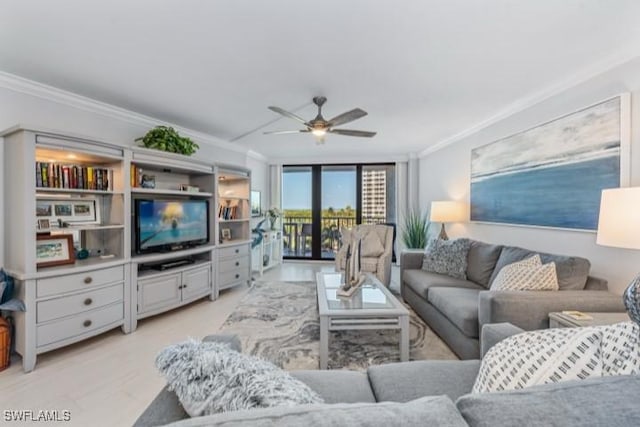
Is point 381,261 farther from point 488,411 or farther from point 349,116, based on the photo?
point 488,411

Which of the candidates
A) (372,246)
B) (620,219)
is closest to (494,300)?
(620,219)

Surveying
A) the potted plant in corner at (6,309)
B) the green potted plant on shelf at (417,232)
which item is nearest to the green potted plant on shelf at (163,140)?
the potted plant in corner at (6,309)

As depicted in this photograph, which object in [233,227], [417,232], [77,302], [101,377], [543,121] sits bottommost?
[101,377]

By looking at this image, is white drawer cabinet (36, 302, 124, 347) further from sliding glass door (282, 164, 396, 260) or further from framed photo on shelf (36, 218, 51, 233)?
sliding glass door (282, 164, 396, 260)

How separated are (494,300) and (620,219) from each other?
0.82m

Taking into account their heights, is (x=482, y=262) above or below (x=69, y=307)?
above

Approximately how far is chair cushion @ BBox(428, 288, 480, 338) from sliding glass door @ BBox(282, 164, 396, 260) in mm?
3529

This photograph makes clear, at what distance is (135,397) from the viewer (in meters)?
1.86

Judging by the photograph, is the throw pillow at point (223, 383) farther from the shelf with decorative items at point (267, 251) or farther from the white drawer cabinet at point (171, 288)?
the shelf with decorative items at point (267, 251)

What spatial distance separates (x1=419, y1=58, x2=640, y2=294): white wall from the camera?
202cm

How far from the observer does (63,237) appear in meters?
2.53

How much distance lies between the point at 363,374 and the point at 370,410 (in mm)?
950

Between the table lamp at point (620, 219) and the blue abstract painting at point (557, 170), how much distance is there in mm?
633

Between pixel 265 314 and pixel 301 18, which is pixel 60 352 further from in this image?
pixel 301 18
